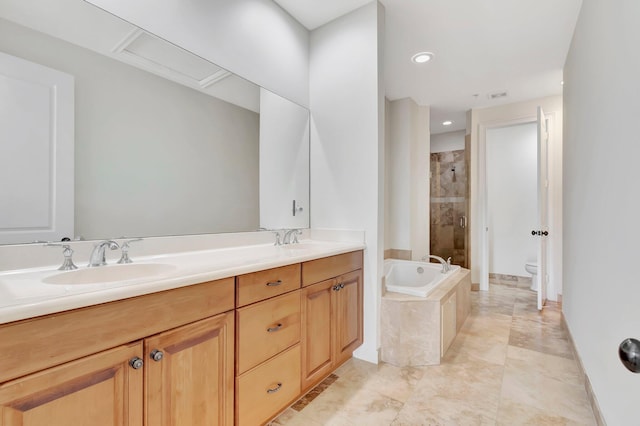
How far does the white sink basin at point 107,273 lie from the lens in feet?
3.64

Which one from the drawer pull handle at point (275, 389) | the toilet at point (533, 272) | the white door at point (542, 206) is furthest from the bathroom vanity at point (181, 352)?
the toilet at point (533, 272)

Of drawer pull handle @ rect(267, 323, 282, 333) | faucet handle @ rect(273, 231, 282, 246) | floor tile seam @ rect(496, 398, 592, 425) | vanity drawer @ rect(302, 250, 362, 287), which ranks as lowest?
floor tile seam @ rect(496, 398, 592, 425)

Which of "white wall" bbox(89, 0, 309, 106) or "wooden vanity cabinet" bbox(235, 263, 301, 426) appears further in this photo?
→ "white wall" bbox(89, 0, 309, 106)

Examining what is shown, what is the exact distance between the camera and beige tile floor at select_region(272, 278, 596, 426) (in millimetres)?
1568

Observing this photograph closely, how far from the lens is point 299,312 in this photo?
158 centimetres

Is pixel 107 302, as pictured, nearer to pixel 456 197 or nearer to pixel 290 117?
pixel 290 117

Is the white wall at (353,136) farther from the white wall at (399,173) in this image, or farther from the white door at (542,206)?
the white door at (542,206)

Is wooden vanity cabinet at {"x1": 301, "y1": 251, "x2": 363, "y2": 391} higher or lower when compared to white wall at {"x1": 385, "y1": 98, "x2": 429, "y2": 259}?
lower

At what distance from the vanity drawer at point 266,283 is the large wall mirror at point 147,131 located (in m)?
0.61

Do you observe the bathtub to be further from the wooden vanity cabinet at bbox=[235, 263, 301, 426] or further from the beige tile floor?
the wooden vanity cabinet at bbox=[235, 263, 301, 426]

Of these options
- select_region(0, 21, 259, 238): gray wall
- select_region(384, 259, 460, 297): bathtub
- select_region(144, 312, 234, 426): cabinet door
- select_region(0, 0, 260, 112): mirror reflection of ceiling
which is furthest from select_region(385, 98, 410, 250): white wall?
select_region(144, 312, 234, 426): cabinet door

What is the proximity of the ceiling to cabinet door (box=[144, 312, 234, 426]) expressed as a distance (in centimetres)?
225

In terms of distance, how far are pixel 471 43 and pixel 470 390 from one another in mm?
2672

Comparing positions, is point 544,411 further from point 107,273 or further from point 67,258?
point 67,258
